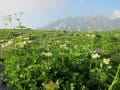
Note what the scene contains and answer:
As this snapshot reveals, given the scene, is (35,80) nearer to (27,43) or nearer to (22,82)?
(22,82)

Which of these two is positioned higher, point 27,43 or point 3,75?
point 27,43

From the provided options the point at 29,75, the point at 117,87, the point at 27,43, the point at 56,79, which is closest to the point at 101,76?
the point at 117,87

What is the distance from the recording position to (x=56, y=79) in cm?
1120

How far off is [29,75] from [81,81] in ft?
4.95

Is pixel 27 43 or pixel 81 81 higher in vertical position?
pixel 27 43

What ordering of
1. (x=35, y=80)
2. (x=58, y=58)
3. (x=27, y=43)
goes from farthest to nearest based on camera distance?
(x=27, y=43) < (x=58, y=58) < (x=35, y=80)

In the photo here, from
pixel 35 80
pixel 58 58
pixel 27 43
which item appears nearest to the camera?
pixel 35 80

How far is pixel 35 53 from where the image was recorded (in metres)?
12.2

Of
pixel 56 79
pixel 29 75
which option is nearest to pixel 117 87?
pixel 56 79

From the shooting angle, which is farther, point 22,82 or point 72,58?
point 72,58

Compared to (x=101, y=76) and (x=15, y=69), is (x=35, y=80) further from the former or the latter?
(x=101, y=76)

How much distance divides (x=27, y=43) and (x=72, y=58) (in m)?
1.77

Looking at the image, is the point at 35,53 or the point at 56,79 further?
the point at 35,53

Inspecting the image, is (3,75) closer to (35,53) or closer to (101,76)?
(35,53)
